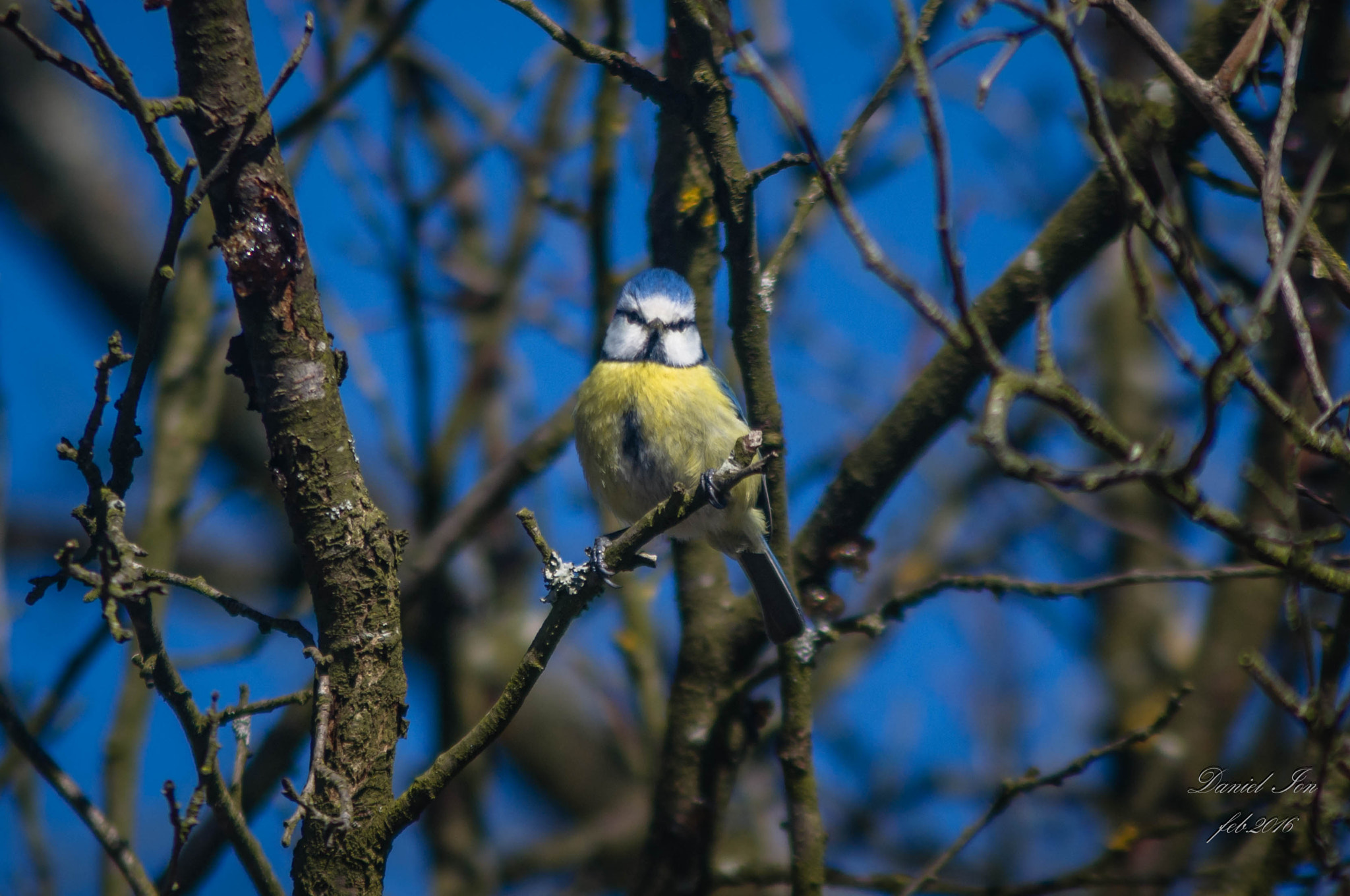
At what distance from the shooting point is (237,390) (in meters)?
5.18

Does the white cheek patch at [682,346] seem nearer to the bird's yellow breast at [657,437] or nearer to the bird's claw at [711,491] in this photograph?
the bird's yellow breast at [657,437]

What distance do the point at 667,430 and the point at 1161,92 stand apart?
1.57 metres

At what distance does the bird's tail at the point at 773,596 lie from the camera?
267 centimetres

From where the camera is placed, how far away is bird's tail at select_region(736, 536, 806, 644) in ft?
8.77

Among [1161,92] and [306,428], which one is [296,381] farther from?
[1161,92]

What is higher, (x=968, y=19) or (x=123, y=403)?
(x=968, y=19)

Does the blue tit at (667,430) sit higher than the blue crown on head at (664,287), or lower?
lower

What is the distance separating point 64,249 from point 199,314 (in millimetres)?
2304

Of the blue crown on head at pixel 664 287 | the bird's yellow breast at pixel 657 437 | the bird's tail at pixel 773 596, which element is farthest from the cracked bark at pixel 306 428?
the blue crown on head at pixel 664 287

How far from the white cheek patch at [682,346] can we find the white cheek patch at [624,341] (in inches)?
3.1

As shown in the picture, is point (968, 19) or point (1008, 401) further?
point (968, 19)

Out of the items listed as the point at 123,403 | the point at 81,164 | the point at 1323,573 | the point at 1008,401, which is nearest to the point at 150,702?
the point at 123,403

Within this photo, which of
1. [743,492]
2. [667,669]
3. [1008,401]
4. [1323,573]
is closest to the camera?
[1008,401]

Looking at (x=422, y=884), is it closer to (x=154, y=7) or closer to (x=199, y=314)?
(x=199, y=314)
